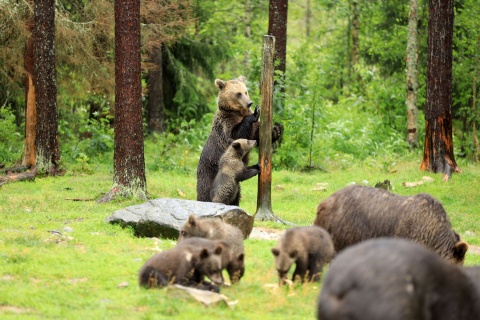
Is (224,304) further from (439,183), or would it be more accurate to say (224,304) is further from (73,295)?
(439,183)

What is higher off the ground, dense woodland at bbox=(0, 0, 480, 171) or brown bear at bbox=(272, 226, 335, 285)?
dense woodland at bbox=(0, 0, 480, 171)

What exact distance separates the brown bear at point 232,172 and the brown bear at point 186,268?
373cm

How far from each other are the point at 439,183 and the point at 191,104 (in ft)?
39.1

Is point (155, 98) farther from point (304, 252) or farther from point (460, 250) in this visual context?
point (460, 250)

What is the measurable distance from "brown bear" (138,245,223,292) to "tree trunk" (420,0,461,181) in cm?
1061

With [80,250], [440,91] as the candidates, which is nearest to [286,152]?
[440,91]

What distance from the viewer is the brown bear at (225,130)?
940cm

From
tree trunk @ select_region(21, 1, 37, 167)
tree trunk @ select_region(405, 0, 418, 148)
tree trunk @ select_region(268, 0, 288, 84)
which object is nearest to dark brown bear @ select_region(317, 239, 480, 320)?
tree trunk @ select_region(268, 0, 288, 84)

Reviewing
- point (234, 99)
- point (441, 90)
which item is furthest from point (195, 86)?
point (234, 99)

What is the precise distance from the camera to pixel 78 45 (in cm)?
1571

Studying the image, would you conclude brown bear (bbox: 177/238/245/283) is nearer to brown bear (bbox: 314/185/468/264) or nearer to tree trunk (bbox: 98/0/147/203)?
brown bear (bbox: 314/185/468/264)

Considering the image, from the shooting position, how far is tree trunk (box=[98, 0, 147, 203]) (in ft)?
35.2

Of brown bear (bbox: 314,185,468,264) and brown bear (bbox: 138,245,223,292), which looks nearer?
brown bear (bbox: 138,245,223,292)

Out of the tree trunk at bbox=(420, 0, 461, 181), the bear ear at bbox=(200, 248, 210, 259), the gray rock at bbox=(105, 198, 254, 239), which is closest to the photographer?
the bear ear at bbox=(200, 248, 210, 259)
